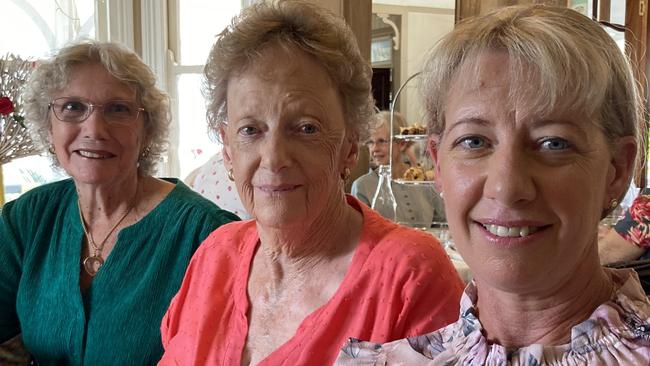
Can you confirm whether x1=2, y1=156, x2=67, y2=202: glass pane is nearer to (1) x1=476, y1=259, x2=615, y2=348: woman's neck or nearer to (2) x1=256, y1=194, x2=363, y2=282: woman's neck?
(2) x1=256, y1=194, x2=363, y2=282: woman's neck

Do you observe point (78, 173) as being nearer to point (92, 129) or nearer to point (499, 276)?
point (92, 129)

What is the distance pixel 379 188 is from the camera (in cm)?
Result: 287

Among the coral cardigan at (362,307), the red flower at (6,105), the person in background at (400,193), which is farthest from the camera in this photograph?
the person in background at (400,193)

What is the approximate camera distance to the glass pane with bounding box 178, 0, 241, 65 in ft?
11.2

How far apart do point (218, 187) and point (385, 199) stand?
2.66 ft

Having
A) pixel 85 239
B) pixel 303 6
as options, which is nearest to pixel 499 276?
pixel 303 6

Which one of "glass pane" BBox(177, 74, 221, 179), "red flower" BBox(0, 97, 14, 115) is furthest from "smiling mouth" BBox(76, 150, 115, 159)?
"glass pane" BBox(177, 74, 221, 179)

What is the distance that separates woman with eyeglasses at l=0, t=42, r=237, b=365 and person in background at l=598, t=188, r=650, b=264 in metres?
1.35

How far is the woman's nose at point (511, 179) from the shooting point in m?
0.78

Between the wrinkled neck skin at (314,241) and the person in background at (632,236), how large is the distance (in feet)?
4.23

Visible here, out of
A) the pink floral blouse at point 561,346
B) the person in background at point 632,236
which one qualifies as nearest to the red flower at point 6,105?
the pink floral blouse at point 561,346

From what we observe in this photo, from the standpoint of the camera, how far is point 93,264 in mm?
1878

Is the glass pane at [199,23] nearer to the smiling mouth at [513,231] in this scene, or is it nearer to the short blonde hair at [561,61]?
the short blonde hair at [561,61]

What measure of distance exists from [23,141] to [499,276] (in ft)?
6.37
